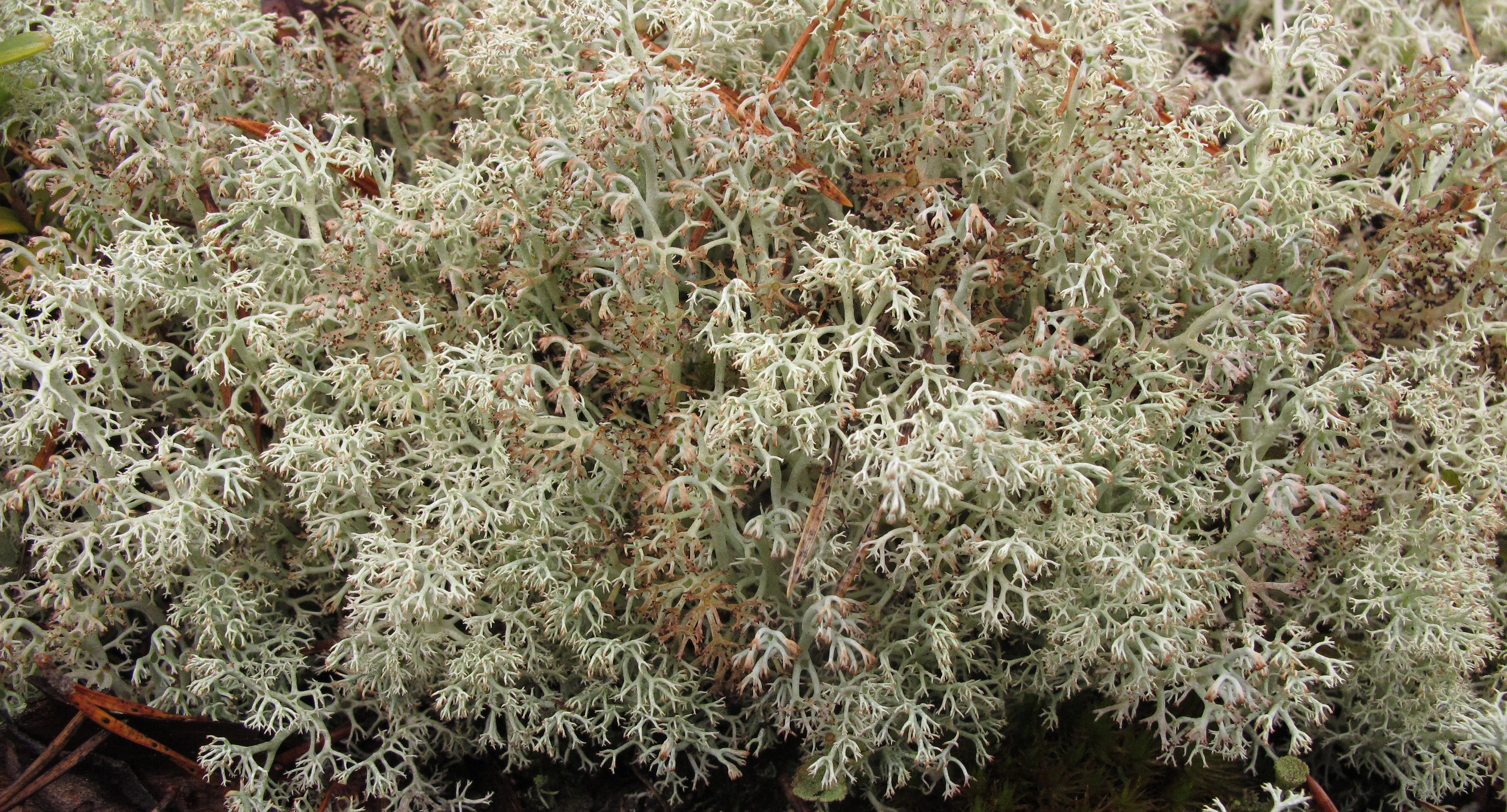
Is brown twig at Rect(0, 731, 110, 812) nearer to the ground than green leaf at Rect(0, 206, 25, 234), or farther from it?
nearer to the ground

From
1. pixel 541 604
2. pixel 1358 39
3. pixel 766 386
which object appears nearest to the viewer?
pixel 766 386

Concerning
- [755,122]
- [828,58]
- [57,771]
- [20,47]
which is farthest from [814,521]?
[20,47]

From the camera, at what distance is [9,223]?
297 cm

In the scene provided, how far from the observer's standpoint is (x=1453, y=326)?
2.92 meters

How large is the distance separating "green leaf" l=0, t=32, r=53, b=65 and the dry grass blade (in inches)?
99.7

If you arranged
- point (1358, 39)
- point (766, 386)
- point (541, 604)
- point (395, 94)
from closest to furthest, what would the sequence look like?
point (766, 386), point (541, 604), point (395, 94), point (1358, 39)

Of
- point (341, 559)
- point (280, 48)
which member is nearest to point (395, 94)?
point (280, 48)

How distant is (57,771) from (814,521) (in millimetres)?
2187

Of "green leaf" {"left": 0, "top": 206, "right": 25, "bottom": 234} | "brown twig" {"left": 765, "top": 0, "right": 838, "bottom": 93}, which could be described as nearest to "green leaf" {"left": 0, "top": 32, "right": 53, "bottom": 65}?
"green leaf" {"left": 0, "top": 206, "right": 25, "bottom": 234}

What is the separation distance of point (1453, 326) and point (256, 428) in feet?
11.9

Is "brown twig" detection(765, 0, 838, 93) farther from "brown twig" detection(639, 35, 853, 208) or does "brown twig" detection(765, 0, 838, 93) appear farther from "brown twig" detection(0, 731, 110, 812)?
"brown twig" detection(0, 731, 110, 812)

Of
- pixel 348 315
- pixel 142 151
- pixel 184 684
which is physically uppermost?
pixel 142 151

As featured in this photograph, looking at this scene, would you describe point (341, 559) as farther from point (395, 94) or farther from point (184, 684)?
point (395, 94)

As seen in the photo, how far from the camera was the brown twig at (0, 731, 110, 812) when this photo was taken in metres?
2.57
